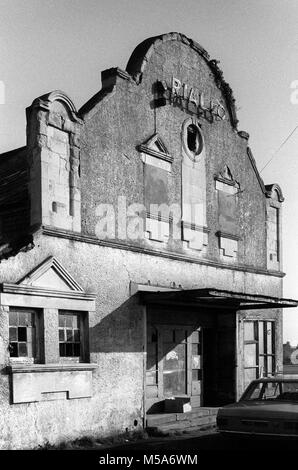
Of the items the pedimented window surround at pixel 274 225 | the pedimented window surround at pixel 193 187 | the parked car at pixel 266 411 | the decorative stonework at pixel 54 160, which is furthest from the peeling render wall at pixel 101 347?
the pedimented window surround at pixel 274 225

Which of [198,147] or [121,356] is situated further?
[198,147]

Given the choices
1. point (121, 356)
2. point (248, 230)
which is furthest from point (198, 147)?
point (121, 356)

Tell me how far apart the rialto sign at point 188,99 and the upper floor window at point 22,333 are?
20.4ft

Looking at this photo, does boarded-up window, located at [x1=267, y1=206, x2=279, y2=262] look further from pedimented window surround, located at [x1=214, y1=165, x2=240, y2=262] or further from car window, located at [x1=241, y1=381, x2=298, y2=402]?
car window, located at [x1=241, y1=381, x2=298, y2=402]

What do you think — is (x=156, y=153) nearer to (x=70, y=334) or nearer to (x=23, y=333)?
(x=70, y=334)

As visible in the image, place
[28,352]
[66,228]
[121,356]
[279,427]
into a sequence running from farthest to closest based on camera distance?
[121,356], [66,228], [28,352], [279,427]

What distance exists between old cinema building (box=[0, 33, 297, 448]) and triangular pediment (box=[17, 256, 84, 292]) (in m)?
0.03

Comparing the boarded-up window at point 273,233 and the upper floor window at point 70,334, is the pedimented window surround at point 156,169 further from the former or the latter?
the boarded-up window at point 273,233

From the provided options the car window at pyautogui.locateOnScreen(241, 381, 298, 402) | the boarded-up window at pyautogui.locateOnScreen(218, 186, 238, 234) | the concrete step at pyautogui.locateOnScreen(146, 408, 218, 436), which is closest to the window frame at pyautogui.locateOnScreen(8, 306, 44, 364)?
the concrete step at pyautogui.locateOnScreen(146, 408, 218, 436)

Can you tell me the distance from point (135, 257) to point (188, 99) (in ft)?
14.9

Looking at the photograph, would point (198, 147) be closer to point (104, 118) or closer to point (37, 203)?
point (104, 118)

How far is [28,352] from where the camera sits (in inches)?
476

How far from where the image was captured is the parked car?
11.0 m

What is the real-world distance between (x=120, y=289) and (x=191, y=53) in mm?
6702
